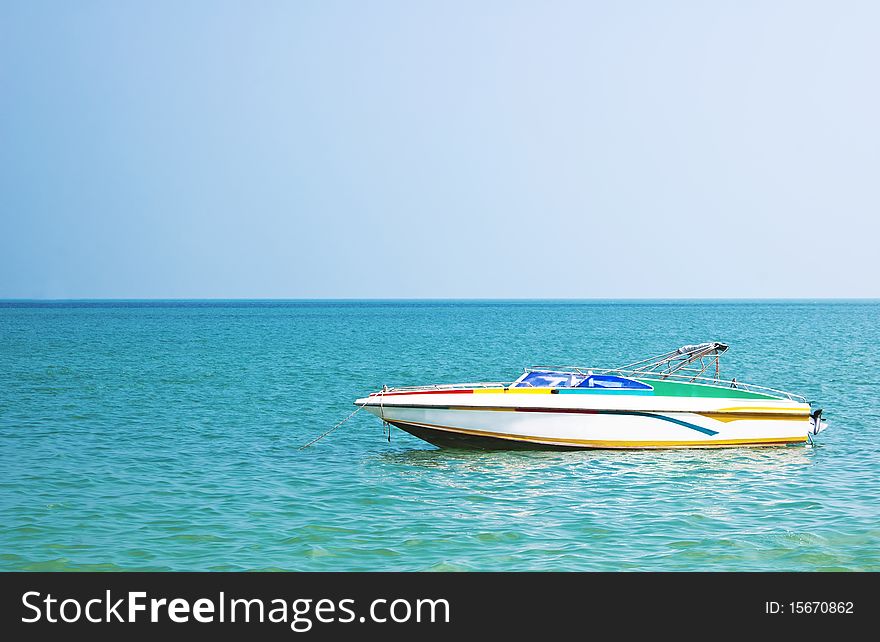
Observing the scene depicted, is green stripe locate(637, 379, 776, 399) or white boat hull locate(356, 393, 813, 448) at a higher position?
green stripe locate(637, 379, 776, 399)

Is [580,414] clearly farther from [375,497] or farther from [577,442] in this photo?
[375,497]

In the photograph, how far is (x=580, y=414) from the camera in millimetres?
25516

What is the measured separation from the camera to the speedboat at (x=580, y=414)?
25484mm

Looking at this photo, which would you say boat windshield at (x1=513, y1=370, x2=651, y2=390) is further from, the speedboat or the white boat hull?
the white boat hull

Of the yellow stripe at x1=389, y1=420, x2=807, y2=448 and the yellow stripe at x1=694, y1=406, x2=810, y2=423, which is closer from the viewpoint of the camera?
the yellow stripe at x1=389, y1=420, x2=807, y2=448

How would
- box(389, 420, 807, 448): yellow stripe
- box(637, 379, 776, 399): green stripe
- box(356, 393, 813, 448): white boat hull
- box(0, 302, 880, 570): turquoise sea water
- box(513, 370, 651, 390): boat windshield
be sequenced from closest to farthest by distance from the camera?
box(0, 302, 880, 570): turquoise sea water → box(356, 393, 813, 448): white boat hull → box(389, 420, 807, 448): yellow stripe → box(513, 370, 651, 390): boat windshield → box(637, 379, 776, 399): green stripe

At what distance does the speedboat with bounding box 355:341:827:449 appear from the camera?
25484 millimetres

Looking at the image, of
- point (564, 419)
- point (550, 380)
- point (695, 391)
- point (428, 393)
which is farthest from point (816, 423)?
point (428, 393)

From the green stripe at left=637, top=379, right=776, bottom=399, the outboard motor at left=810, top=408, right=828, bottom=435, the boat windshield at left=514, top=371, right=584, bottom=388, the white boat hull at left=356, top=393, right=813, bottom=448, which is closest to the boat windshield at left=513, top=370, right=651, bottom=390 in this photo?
the boat windshield at left=514, top=371, right=584, bottom=388

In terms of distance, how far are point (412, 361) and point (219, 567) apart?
50.7 meters

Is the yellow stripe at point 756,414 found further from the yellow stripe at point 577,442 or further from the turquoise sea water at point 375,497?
the turquoise sea water at point 375,497
